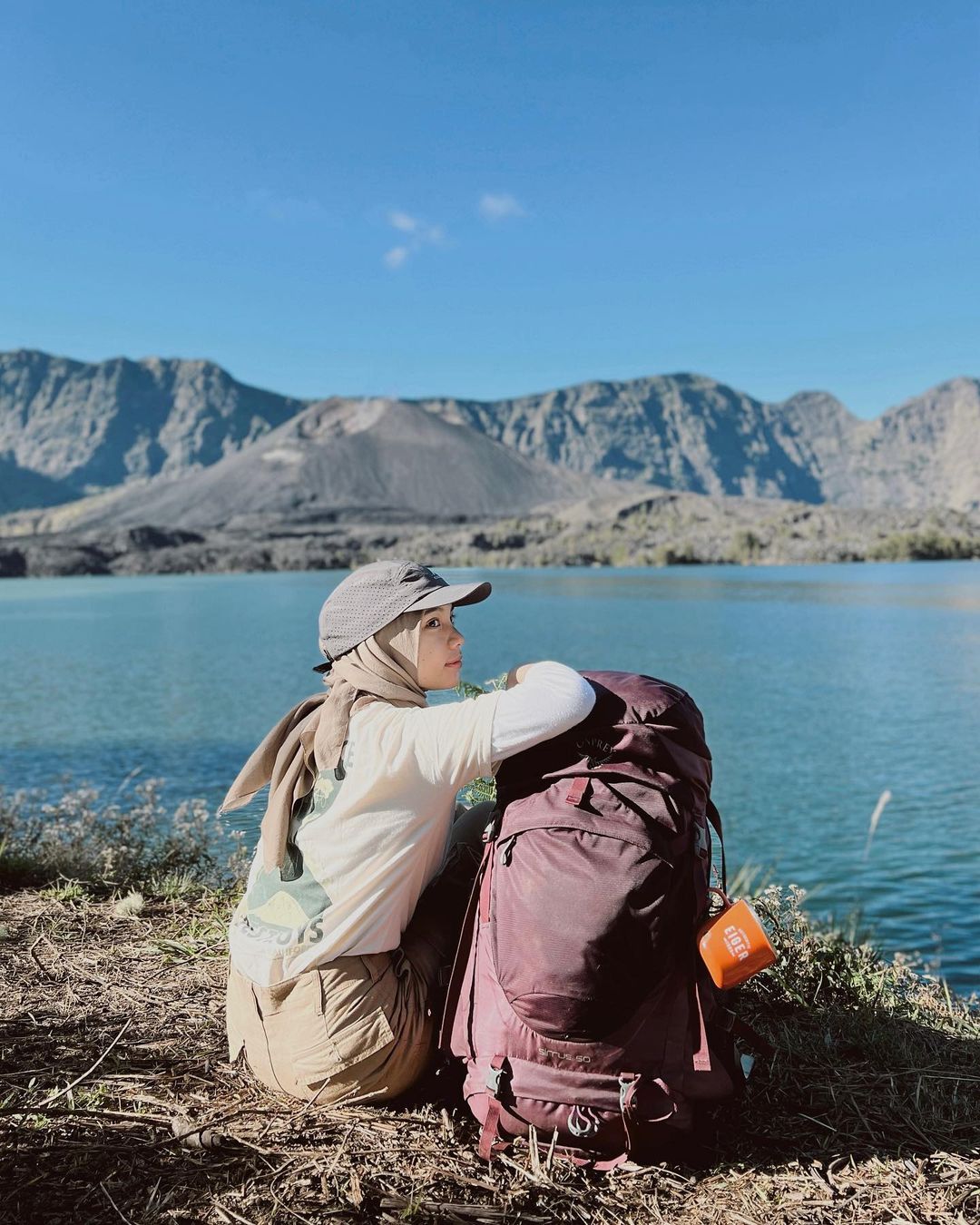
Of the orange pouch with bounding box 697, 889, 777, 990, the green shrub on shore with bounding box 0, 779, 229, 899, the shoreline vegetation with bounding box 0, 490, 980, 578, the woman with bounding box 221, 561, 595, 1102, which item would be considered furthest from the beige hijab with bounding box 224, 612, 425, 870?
the shoreline vegetation with bounding box 0, 490, 980, 578

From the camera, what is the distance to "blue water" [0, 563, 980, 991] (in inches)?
423

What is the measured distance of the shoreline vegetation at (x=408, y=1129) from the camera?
2314mm

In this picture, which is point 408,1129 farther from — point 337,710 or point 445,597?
point 445,597

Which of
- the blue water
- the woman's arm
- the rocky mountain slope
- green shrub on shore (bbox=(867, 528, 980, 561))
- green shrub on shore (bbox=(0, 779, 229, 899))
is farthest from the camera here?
the rocky mountain slope

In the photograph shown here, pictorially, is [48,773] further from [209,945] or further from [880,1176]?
[880,1176]

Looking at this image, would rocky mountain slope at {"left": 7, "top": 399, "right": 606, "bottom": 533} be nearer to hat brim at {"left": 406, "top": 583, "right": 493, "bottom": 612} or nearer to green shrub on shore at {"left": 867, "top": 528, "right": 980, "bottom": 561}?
green shrub on shore at {"left": 867, "top": 528, "right": 980, "bottom": 561}

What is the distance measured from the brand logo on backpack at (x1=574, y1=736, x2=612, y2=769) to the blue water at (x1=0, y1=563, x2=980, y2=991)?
189cm

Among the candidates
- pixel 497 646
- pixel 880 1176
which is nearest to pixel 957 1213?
pixel 880 1176

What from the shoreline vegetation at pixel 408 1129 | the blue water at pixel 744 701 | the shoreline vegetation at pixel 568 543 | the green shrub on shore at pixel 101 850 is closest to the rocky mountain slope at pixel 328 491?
the shoreline vegetation at pixel 568 543

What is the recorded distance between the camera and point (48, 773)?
14.8 metres

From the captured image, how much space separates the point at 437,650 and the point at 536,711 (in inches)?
16.5

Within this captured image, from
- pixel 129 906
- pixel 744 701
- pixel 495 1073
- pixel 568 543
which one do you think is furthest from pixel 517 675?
pixel 568 543

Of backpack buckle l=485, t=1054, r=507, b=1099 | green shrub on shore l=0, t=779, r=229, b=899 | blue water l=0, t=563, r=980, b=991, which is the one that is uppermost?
backpack buckle l=485, t=1054, r=507, b=1099

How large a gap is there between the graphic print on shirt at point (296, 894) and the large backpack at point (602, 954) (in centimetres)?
45
